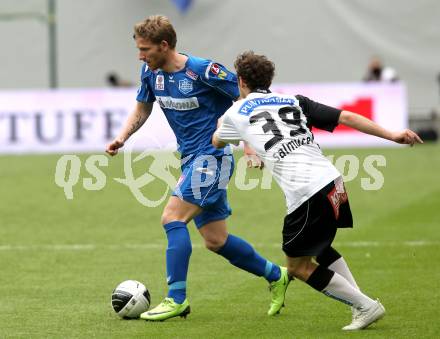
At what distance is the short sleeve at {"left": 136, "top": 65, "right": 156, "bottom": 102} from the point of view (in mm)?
7914

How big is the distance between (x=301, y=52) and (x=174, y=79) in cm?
2116

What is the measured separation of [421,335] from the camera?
6.71 meters

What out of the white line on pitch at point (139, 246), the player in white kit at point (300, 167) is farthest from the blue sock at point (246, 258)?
the white line on pitch at point (139, 246)

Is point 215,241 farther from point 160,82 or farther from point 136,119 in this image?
point 160,82

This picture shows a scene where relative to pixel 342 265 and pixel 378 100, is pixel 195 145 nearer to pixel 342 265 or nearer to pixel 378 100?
pixel 342 265

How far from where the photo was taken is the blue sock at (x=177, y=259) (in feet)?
24.5

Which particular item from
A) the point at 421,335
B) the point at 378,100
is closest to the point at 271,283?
the point at 421,335

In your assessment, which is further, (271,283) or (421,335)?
(271,283)

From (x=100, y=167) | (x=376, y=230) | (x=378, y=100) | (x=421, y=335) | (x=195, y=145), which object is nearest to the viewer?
(x=421, y=335)

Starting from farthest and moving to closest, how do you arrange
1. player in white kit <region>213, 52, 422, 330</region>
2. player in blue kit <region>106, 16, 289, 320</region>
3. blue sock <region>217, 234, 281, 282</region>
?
1. blue sock <region>217, 234, 281, 282</region>
2. player in blue kit <region>106, 16, 289, 320</region>
3. player in white kit <region>213, 52, 422, 330</region>

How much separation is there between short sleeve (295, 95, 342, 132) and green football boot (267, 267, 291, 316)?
1.36 metres

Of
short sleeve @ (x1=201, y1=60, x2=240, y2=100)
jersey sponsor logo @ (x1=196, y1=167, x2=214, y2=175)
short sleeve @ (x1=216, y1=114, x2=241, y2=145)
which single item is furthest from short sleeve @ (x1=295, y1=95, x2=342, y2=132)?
jersey sponsor logo @ (x1=196, y1=167, x2=214, y2=175)

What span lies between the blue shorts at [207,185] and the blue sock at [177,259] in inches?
8.8

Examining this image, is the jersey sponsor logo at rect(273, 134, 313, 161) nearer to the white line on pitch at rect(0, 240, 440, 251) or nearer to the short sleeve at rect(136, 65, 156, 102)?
the short sleeve at rect(136, 65, 156, 102)
